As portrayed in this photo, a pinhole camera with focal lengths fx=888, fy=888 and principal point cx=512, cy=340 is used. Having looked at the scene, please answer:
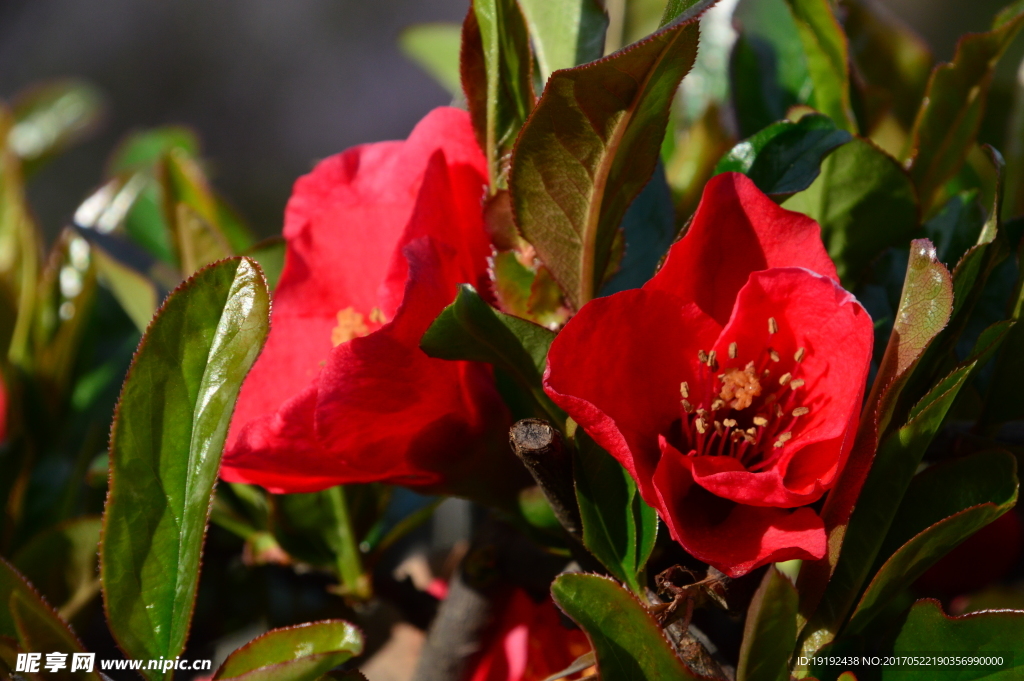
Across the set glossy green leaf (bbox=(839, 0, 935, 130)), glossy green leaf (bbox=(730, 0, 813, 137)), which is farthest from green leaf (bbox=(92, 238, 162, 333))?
glossy green leaf (bbox=(839, 0, 935, 130))

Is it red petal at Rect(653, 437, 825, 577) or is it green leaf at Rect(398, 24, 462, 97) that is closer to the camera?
red petal at Rect(653, 437, 825, 577)

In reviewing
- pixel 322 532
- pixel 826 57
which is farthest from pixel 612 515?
pixel 826 57

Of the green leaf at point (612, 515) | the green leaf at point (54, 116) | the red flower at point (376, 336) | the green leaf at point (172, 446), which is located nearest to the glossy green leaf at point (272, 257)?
the red flower at point (376, 336)

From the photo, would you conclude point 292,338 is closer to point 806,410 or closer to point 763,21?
point 806,410

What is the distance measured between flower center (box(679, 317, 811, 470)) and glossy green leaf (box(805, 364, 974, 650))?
0.05 m

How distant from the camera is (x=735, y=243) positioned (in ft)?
1.47

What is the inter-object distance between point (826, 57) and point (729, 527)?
363mm

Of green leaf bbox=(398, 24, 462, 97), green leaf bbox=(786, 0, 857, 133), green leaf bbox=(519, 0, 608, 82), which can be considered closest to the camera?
green leaf bbox=(519, 0, 608, 82)

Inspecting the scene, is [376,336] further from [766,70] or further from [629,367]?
[766,70]

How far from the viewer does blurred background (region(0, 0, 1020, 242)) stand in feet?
15.0

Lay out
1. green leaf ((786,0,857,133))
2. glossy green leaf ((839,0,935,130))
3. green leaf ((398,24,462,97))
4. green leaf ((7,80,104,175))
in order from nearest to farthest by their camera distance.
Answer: green leaf ((786,0,857,133))
glossy green leaf ((839,0,935,130))
green leaf ((398,24,462,97))
green leaf ((7,80,104,175))

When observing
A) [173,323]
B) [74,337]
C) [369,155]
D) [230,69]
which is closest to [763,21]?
[369,155]

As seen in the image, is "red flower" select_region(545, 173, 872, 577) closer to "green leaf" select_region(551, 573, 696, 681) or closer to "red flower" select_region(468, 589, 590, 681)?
"green leaf" select_region(551, 573, 696, 681)

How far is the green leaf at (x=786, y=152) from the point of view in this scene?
1.56 feet
